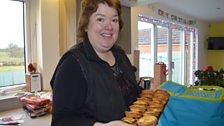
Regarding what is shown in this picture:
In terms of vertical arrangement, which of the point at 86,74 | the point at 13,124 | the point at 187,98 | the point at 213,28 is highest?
the point at 213,28

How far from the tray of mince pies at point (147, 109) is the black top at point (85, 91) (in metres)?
0.06

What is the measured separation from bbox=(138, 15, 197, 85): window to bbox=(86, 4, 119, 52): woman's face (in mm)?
2620

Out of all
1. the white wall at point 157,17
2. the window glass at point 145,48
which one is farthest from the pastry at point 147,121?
the window glass at point 145,48

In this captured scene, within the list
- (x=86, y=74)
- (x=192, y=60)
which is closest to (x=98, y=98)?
(x=86, y=74)

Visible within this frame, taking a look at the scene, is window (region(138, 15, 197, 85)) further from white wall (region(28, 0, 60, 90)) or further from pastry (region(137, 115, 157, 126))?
pastry (region(137, 115, 157, 126))

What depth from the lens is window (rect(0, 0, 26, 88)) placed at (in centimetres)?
187

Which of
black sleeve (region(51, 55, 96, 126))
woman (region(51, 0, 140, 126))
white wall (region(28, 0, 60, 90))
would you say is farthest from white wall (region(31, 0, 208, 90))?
black sleeve (region(51, 55, 96, 126))

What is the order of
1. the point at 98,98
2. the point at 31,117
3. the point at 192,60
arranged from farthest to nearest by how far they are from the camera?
the point at 192,60
the point at 31,117
the point at 98,98

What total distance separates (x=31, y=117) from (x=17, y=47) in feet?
2.49

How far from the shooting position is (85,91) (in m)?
0.74

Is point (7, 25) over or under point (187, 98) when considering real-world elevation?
over

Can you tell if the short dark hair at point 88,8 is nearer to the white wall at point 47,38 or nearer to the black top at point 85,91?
the black top at point 85,91

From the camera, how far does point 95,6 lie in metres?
0.82

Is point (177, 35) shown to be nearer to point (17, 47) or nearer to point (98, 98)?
point (17, 47)
